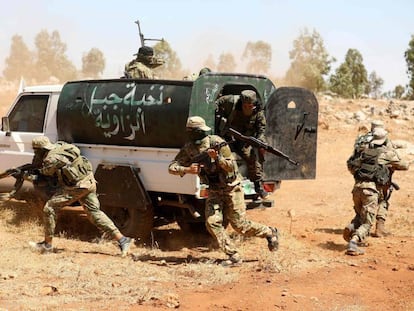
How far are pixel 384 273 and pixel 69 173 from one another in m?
3.52

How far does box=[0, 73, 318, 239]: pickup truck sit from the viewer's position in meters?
7.18

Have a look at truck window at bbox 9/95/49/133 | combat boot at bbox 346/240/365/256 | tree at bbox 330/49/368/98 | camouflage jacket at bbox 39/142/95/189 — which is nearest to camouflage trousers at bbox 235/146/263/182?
combat boot at bbox 346/240/365/256

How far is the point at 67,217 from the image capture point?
9.03 meters

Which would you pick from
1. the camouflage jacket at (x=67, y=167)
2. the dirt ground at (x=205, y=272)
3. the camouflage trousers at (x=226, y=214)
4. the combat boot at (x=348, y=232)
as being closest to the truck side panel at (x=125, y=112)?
the camouflage jacket at (x=67, y=167)

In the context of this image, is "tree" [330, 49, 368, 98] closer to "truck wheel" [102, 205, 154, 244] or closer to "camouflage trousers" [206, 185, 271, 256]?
"truck wheel" [102, 205, 154, 244]

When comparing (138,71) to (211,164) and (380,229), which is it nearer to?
(211,164)

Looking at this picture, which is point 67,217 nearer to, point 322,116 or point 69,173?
point 69,173

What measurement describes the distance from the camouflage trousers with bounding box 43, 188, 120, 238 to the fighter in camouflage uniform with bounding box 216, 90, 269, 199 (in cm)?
177

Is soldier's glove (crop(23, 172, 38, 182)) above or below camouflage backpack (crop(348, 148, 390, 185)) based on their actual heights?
below

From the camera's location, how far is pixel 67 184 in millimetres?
6871

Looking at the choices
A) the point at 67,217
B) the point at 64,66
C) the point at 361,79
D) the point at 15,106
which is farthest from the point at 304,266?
the point at 64,66

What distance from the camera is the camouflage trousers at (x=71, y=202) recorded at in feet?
22.6

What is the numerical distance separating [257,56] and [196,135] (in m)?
42.2

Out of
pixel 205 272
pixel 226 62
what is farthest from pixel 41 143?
pixel 226 62
